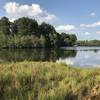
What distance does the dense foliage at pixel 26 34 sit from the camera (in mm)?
75562

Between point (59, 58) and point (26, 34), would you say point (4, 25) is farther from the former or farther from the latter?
point (59, 58)

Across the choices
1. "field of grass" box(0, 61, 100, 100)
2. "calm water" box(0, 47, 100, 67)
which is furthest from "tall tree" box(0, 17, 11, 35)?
"field of grass" box(0, 61, 100, 100)

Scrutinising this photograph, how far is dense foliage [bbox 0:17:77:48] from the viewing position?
248ft

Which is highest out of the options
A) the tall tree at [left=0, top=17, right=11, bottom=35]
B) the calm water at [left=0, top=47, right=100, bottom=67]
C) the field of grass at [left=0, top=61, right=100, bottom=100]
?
the tall tree at [left=0, top=17, right=11, bottom=35]

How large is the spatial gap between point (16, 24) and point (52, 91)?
78111mm

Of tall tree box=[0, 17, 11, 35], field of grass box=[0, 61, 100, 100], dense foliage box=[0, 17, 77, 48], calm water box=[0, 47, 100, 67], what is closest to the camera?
field of grass box=[0, 61, 100, 100]

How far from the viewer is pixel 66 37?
115 m

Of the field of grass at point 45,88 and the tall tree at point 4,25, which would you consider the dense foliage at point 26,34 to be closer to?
the tall tree at point 4,25

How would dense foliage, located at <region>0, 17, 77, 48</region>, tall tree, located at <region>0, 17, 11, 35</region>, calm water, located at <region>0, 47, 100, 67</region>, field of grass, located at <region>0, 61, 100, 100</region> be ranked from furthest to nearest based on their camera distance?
tall tree, located at <region>0, 17, 11, 35</region> → dense foliage, located at <region>0, 17, 77, 48</region> → calm water, located at <region>0, 47, 100, 67</region> → field of grass, located at <region>0, 61, 100, 100</region>

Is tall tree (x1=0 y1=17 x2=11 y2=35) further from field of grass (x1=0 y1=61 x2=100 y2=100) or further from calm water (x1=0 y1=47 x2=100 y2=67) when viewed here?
field of grass (x1=0 y1=61 x2=100 y2=100)

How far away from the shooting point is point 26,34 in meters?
82.4

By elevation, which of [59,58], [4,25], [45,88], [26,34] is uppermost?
[4,25]

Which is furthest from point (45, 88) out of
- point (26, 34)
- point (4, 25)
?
point (26, 34)

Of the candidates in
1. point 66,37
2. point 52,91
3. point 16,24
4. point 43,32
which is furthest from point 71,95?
point 66,37
